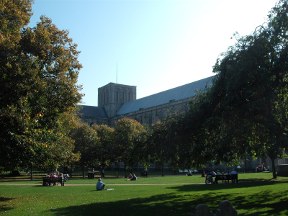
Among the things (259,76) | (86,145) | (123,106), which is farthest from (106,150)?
(123,106)

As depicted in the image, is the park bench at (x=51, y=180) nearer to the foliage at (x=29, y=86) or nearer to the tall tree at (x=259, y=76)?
the foliage at (x=29, y=86)

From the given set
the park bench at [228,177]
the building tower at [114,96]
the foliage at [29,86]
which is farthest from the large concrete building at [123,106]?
the foliage at [29,86]

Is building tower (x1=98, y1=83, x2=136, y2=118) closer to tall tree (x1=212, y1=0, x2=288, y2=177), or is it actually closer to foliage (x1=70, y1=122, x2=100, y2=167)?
foliage (x1=70, y1=122, x2=100, y2=167)

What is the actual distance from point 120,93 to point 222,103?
150m

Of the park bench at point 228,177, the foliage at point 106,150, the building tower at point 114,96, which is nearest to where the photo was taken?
the park bench at point 228,177

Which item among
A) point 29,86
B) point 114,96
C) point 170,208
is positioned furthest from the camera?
point 114,96

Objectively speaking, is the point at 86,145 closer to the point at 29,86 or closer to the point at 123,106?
the point at 29,86

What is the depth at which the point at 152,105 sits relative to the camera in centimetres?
14288

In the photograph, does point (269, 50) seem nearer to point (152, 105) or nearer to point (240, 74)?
point (240, 74)

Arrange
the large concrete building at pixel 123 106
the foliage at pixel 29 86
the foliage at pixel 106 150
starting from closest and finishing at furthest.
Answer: the foliage at pixel 29 86 → the foliage at pixel 106 150 → the large concrete building at pixel 123 106

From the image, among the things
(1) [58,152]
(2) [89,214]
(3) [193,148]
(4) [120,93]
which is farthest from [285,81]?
(4) [120,93]

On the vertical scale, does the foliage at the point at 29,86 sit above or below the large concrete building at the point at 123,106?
below

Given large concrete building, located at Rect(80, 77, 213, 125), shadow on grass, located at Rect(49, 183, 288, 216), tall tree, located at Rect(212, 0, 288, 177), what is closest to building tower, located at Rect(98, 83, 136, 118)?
large concrete building, located at Rect(80, 77, 213, 125)

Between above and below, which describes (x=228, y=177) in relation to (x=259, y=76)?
below
